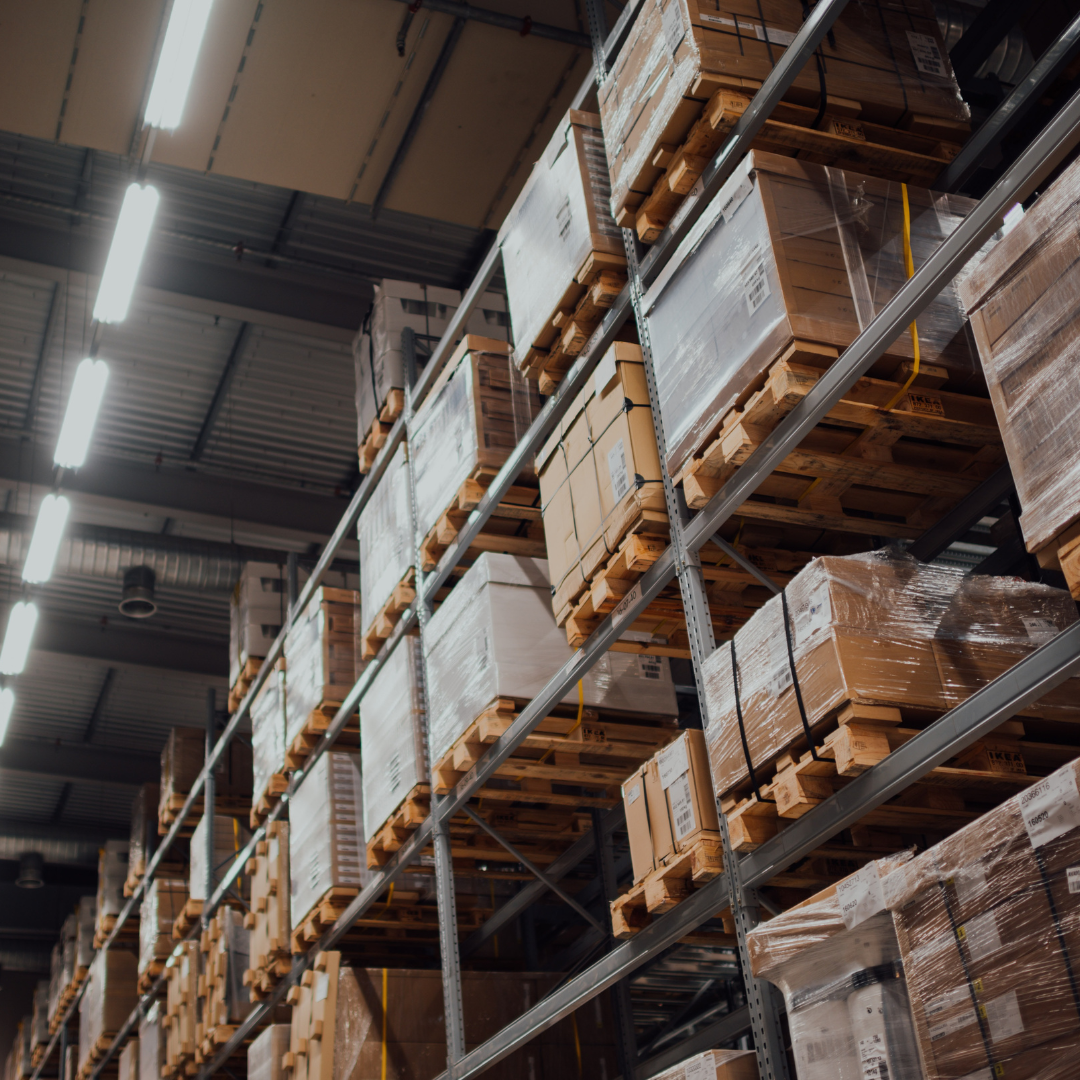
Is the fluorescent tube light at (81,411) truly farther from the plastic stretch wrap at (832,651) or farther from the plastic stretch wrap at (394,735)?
the plastic stretch wrap at (832,651)

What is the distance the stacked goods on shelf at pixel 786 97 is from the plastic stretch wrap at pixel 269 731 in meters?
5.79

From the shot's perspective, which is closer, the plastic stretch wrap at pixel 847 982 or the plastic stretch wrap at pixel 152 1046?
the plastic stretch wrap at pixel 847 982

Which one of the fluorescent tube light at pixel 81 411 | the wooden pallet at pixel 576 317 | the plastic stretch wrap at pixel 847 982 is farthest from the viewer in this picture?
the fluorescent tube light at pixel 81 411

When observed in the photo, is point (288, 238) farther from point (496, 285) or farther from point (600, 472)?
point (600, 472)

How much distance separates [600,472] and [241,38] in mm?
4545

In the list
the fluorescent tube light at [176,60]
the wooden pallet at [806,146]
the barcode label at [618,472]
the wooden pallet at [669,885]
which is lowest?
the wooden pallet at [669,885]

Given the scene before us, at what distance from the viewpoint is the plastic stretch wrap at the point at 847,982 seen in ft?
11.4

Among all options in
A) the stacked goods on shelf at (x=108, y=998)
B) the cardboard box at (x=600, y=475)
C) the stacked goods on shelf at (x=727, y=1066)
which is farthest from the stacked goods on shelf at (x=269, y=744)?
the stacked goods on shelf at (x=727, y=1066)

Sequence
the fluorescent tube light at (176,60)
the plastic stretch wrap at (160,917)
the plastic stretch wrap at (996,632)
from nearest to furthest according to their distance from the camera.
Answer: the plastic stretch wrap at (996,632) → the fluorescent tube light at (176,60) → the plastic stretch wrap at (160,917)

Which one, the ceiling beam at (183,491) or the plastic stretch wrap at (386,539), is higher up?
the ceiling beam at (183,491)

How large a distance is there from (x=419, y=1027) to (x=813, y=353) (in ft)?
16.3

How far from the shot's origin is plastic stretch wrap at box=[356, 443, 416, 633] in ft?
26.3

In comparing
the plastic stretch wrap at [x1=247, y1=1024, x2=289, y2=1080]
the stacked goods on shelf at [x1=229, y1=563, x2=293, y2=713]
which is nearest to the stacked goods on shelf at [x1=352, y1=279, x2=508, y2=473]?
the stacked goods on shelf at [x1=229, y1=563, x2=293, y2=713]

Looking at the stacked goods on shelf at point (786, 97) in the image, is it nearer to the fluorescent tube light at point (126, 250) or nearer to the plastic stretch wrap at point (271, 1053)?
the fluorescent tube light at point (126, 250)
